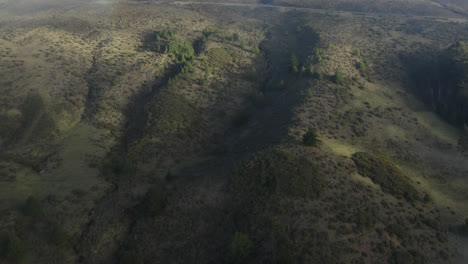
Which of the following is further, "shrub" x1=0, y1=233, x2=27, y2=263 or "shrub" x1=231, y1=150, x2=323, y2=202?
"shrub" x1=231, y1=150, x2=323, y2=202

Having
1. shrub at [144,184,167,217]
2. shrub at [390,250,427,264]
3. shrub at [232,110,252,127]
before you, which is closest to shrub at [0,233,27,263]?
shrub at [144,184,167,217]

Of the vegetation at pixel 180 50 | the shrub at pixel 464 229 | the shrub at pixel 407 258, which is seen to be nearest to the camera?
the shrub at pixel 407 258

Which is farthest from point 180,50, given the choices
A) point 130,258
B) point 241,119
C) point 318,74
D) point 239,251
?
point 239,251

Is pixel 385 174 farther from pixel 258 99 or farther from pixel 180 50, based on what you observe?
pixel 180 50

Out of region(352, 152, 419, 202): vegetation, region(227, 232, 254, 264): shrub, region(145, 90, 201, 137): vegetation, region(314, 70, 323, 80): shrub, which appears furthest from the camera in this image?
region(314, 70, 323, 80): shrub

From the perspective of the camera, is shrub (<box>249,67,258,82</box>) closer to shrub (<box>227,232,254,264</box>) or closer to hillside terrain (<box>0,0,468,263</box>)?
hillside terrain (<box>0,0,468,263</box>)

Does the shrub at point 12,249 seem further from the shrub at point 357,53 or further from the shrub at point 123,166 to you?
the shrub at point 357,53

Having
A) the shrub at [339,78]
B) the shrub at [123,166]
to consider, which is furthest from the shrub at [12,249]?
the shrub at [339,78]
